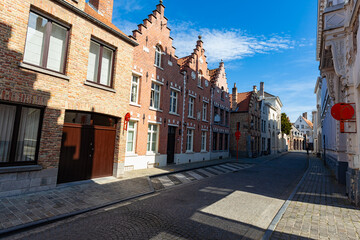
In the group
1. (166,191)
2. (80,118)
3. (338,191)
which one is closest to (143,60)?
(80,118)

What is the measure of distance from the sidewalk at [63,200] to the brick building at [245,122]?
1832 cm

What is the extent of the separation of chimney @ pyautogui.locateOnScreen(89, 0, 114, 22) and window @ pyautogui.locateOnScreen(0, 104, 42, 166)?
6.22m

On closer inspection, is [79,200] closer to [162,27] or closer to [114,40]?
[114,40]

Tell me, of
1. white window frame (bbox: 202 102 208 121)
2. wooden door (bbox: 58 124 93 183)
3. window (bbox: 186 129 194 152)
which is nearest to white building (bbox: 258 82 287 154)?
white window frame (bbox: 202 102 208 121)

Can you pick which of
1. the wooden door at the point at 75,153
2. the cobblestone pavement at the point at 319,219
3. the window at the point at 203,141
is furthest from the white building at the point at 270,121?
the wooden door at the point at 75,153

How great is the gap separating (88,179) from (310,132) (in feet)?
244

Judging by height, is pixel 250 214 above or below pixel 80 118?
below

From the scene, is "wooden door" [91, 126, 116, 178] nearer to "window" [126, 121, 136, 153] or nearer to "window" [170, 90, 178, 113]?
"window" [126, 121, 136, 153]

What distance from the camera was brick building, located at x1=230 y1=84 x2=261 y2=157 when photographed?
79.9 ft

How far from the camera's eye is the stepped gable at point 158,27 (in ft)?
39.2

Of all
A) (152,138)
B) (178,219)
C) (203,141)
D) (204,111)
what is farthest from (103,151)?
(204,111)

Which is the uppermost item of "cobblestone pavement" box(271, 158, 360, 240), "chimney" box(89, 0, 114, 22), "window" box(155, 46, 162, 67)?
"chimney" box(89, 0, 114, 22)

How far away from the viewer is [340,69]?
24.0 feet

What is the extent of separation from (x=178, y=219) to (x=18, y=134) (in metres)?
5.64
